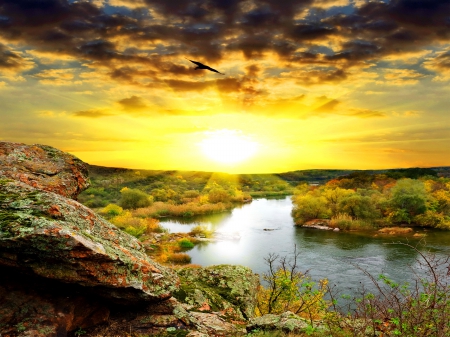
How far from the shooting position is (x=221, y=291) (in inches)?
404

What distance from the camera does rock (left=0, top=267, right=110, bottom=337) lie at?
539 centimetres

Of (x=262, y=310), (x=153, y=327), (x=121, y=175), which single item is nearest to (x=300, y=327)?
(x=153, y=327)

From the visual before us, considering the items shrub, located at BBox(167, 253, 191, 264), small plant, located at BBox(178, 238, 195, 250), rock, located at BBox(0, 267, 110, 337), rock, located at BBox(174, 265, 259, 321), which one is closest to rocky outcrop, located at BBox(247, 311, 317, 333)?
rock, located at BBox(174, 265, 259, 321)

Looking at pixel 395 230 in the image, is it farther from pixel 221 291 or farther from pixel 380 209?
→ pixel 221 291

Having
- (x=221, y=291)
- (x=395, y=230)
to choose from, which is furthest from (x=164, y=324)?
(x=395, y=230)

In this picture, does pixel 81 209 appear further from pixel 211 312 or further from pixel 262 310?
pixel 262 310

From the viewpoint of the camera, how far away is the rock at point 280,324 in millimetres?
7326

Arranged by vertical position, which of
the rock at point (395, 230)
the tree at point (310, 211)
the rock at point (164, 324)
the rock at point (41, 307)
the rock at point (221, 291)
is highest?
the rock at point (41, 307)

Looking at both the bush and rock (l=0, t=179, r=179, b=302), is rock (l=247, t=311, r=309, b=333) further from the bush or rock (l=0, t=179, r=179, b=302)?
the bush

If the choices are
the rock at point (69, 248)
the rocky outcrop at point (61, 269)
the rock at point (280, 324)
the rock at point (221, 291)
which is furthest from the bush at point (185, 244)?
the rock at point (69, 248)

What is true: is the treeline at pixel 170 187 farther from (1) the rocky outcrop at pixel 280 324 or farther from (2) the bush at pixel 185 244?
(1) the rocky outcrop at pixel 280 324

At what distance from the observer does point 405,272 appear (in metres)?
26.5

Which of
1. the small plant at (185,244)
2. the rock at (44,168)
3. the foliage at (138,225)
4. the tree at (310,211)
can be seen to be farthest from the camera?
the tree at (310,211)

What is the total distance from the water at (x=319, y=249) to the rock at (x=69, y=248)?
688 inches
